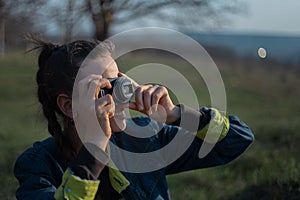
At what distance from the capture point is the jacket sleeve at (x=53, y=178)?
2.08 metres

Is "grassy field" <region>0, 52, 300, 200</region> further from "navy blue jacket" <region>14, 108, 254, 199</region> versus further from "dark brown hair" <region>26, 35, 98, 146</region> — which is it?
"navy blue jacket" <region>14, 108, 254, 199</region>

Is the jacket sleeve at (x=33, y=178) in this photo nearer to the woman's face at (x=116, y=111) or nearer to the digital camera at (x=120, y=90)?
the woman's face at (x=116, y=111)

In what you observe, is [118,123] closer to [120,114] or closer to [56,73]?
[120,114]

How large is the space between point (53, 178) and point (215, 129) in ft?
2.33

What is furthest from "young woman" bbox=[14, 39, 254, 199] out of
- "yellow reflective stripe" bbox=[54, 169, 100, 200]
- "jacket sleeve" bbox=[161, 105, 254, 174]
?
"yellow reflective stripe" bbox=[54, 169, 100, 200]

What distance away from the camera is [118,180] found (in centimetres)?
246

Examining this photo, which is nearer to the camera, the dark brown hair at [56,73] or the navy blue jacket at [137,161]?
the navy blue jacket at [137,161]

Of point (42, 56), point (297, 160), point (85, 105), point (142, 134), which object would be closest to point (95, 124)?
point (85, 105)

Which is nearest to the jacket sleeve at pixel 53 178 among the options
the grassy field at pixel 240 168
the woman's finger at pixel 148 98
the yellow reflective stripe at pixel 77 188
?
the yellow reflective stripe at pixel 77 188

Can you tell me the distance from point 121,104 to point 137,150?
0.34 m

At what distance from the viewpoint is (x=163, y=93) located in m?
2.46

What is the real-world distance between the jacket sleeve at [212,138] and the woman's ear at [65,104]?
0.43m

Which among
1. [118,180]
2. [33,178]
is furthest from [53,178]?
[118,180]

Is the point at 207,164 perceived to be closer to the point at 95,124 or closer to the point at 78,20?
the point at 95,124
